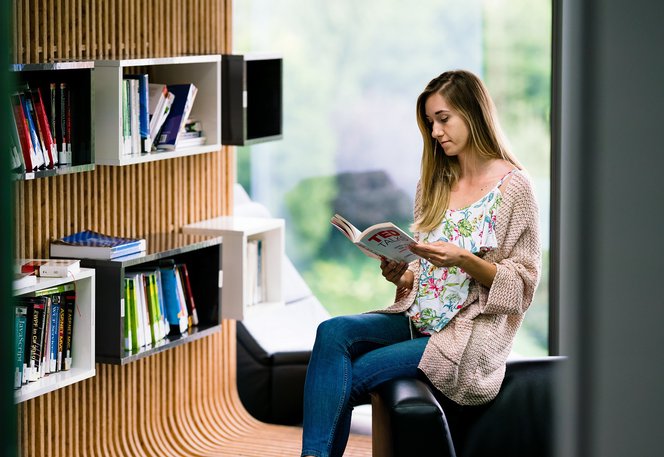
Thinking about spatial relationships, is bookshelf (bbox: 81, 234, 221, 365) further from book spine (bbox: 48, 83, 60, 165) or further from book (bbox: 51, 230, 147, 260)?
book spine (bbox: 48, 83, 60, 165)

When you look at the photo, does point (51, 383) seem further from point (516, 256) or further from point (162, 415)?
point (516, 256)

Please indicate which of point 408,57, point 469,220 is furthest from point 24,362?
point 408,57

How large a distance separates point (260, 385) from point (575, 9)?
3.79 metres

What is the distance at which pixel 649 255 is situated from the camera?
72 cm

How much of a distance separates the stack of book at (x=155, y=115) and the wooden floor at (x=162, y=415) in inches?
33.6

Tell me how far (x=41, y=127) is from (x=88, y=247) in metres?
0.45

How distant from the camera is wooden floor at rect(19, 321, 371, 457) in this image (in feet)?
10.9

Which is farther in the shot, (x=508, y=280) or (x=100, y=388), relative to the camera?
(x=100, y=388)

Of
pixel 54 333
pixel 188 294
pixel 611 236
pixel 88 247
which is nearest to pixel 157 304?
pixel 188 294

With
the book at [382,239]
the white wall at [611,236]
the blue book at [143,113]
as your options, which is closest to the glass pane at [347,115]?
the blue book at [143,113]

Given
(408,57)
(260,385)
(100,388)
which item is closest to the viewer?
(100,388)

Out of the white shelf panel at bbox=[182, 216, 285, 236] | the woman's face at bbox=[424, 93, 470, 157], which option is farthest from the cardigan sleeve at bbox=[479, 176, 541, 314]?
the white shelf panel at bbox=[182, 216, 285, 236]

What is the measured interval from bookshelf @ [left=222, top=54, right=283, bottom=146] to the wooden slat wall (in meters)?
0.17

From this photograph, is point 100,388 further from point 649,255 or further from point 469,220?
point 649,255
